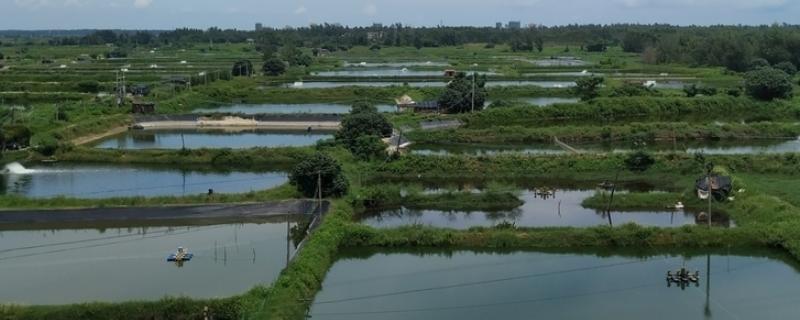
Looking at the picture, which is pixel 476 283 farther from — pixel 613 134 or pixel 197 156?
pixel 613 134

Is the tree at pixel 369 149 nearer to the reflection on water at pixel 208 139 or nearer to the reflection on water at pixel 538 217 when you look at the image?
the reflection on water at pixel 208 139

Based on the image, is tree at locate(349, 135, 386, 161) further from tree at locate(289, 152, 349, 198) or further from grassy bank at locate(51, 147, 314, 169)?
tree at locate(289, 152, 349, 198)

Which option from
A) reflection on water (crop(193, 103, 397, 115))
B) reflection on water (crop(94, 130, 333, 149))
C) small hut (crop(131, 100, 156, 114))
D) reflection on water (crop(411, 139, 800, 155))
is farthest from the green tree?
small hut (crop(131, 100, 156, 114))

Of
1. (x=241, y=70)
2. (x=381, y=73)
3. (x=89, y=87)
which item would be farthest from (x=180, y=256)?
(x=381, y=73)

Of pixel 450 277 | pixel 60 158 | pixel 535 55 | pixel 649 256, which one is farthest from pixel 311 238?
pixel 535 55

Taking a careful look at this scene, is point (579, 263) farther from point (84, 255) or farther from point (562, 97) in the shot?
point (562, 97)

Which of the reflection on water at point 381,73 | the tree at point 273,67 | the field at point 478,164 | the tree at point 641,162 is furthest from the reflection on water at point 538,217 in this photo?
the tree at point 273,67
